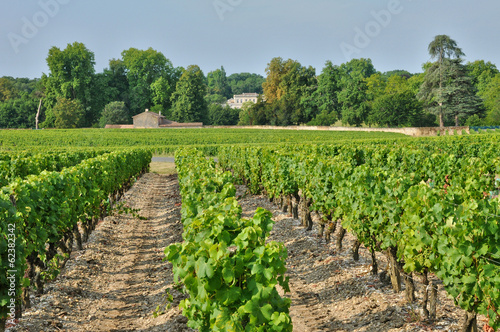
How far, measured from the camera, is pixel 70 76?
3435 inches

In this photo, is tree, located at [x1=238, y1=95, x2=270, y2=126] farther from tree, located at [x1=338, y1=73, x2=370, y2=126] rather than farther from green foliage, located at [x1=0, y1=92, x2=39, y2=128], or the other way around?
green foliage, located at [x1=0, y1=92, x2=39, y2=128]

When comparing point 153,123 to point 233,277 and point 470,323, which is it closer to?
point 470,323

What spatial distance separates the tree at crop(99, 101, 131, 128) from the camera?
283 ft

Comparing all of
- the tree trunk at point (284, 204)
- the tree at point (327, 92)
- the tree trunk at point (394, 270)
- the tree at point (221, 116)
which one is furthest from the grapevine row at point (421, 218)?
the tree at point (221, 116)

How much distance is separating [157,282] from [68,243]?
2.31 metres

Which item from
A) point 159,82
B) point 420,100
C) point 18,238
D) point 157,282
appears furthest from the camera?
point 159,82

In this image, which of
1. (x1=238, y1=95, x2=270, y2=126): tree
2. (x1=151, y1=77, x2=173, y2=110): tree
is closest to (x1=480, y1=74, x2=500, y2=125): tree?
(x1=238, y1=95, x2=270, y2=126): tree

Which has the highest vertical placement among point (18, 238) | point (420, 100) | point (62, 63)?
point (62, 63)

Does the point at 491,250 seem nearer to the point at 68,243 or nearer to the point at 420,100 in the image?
the point at 68,243

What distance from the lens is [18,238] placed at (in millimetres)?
5738

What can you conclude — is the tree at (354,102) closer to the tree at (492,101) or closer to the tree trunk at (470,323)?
the tree at (492,101)

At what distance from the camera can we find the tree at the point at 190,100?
293 feet

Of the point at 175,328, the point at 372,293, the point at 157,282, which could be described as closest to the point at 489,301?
the point at 372,293

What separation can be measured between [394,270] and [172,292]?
11.7 ft
